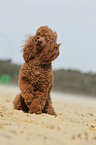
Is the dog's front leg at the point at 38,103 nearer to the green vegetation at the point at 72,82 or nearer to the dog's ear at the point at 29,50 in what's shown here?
the dog's ear at the point at 29,50

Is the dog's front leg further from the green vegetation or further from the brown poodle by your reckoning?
the green vegetation

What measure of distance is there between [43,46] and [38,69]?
0.51 meters

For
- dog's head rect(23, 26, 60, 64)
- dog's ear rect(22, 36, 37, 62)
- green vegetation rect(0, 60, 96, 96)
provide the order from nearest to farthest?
dog's head rect(23, 26, 60, 64)
dog's ear rect(22, 36, 37, 62)
green vegetation rect(0, 60, 96, 96)

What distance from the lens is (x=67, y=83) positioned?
28188 millimetres

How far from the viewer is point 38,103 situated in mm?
4793

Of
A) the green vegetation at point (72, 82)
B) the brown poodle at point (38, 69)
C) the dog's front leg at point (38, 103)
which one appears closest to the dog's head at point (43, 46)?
the brown poodle at point (38, 69)

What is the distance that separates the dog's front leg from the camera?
4.78 m

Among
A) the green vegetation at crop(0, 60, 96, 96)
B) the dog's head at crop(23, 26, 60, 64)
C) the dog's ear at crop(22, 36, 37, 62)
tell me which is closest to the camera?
the dog's head at crop(23, 26, 60, 64)

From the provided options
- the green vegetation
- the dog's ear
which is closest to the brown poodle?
the dog's ear

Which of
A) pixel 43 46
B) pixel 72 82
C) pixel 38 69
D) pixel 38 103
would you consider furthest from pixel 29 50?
pixel 72 82

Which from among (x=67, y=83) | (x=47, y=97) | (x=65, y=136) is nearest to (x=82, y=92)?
(x=67, y=83)

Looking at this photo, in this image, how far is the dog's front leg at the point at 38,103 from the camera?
15.7 ft

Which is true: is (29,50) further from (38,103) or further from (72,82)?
(72,82)

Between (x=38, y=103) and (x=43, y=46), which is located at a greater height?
(x=43, y=46)
